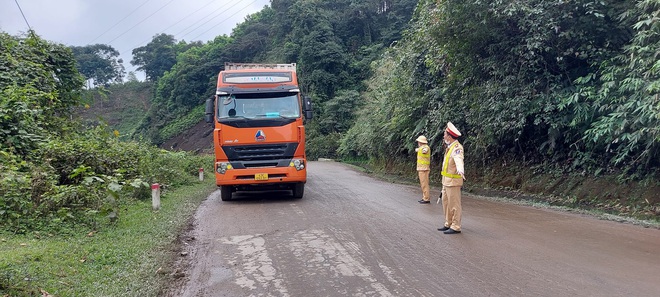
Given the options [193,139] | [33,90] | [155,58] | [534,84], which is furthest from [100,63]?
[534,84]

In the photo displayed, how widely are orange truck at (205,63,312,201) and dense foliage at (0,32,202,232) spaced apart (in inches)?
86.3

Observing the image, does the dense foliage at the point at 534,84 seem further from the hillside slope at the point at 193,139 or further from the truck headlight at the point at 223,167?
the hillside slope at the point at 193,139

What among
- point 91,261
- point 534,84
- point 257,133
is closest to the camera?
point 91,261

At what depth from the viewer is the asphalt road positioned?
5.12 meters

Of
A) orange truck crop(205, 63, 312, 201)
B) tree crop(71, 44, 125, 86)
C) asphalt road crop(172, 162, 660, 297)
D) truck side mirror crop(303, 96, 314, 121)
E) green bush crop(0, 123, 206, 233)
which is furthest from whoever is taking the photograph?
tree crop(71, 44, 125, 86)

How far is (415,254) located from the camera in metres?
6.41

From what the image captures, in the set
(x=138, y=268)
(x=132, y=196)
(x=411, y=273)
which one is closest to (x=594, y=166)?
(x=411, y=273)

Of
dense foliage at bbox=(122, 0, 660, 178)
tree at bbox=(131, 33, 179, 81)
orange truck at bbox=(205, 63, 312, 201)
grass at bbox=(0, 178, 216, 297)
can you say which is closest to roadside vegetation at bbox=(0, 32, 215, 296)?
grass at bbox=(0, 178, 216, 297)

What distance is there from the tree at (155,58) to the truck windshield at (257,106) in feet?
247

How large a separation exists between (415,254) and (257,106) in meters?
6.47

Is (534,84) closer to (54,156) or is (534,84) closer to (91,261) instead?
(91,261)

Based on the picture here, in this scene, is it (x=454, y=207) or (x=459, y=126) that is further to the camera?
(x=459, y=126)

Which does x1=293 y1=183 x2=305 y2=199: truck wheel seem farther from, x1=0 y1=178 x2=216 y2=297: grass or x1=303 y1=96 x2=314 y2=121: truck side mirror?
x1=0 y1=178 x2=216 y2=297: grass

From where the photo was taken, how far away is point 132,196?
1214cm
